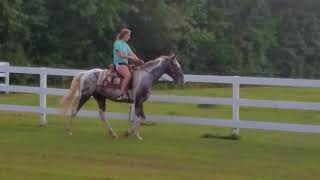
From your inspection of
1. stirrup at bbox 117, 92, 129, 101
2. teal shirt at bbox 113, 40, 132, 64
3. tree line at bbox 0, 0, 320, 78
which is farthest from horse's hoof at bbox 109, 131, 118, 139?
tree line at bbox 0, 0, 320, 78

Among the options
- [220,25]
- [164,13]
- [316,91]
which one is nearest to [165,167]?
[316,91]

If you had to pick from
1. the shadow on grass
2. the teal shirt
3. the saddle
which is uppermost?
the teal shirt

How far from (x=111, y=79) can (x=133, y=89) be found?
19.8 inches

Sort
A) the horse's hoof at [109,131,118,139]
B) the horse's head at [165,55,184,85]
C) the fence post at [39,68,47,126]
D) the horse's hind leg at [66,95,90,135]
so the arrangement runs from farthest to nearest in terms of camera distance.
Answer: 1. the fence post at [39,68,47,126]
2. the horse's hind leg at [66,95,90,135]
3. the horse's head at [165,55,184,85]
4. the horse's hoof at [109,131,118,139]

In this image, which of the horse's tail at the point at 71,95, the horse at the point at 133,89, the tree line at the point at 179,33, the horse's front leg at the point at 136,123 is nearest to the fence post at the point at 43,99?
the horse at the point at 133,89

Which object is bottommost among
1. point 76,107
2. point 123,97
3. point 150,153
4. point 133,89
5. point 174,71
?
point 150,153

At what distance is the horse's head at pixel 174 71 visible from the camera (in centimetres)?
1692

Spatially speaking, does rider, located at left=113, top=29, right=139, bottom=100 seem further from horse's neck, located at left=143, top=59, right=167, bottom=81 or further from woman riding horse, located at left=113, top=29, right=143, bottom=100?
horse's neck, located at left=143, top=59, right=167, bottom=81

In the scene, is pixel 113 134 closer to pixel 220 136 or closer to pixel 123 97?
pixel 123 97

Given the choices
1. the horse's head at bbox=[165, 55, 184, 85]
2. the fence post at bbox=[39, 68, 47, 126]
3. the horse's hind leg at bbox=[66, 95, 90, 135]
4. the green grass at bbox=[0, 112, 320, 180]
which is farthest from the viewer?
the fence post at bbox=[39, 68, 47, 126]

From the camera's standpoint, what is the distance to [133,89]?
16688 millimetres

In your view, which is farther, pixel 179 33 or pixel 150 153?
pixel 179 33

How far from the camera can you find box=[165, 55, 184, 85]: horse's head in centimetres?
1692

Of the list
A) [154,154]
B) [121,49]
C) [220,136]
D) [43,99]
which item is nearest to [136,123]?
[121,49]
